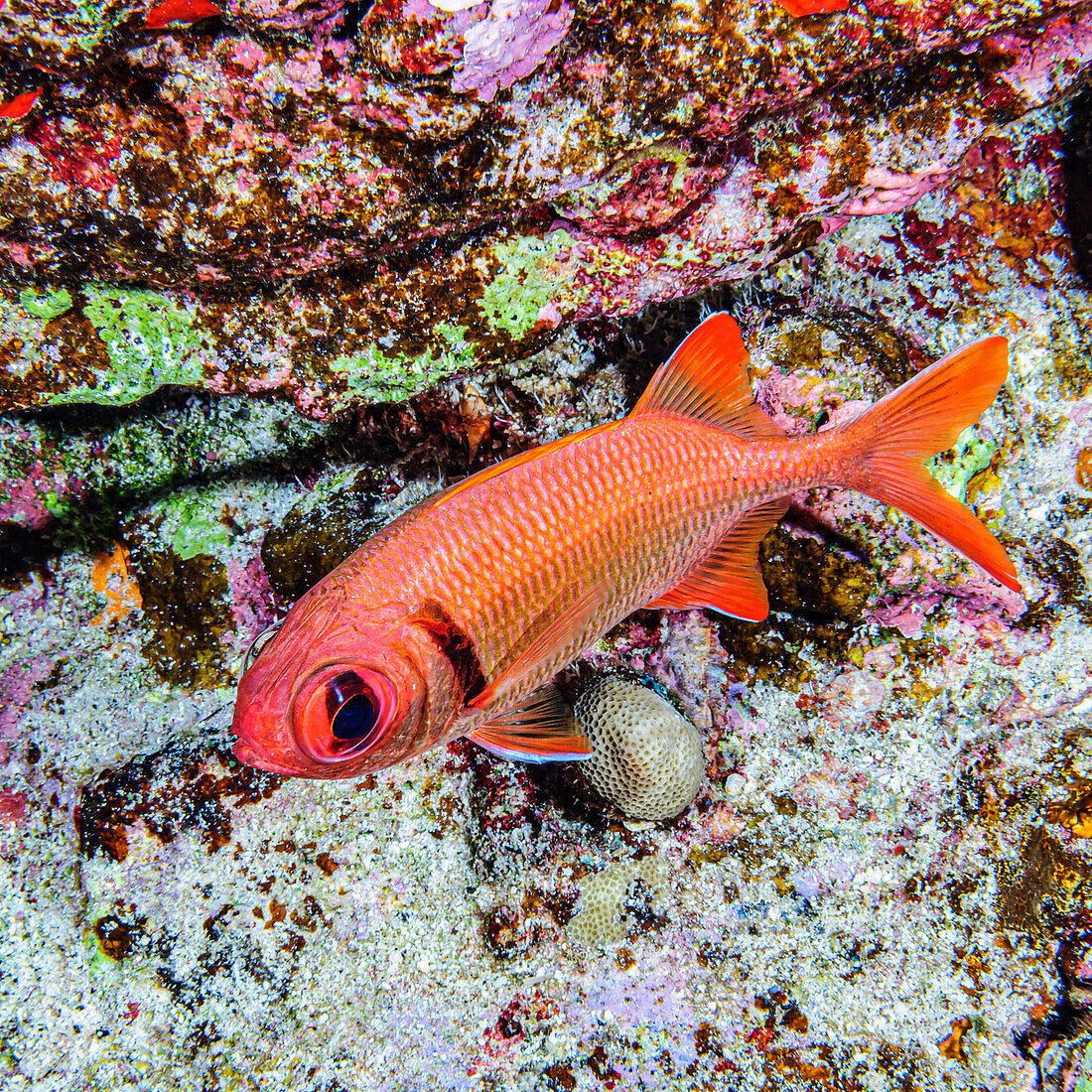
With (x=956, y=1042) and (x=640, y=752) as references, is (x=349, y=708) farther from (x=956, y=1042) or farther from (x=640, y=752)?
(x=956, y=1042)

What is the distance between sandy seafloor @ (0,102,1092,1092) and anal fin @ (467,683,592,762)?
678 millimetres

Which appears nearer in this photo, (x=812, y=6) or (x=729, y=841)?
(x=812, y=6)

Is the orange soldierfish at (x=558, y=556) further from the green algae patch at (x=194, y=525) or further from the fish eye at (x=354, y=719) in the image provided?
the green algae patch at (x=194, y=525)

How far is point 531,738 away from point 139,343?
2113 millimetres

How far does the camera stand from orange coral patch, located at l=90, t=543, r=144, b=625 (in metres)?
2.85

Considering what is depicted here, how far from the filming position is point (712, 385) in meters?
2.06

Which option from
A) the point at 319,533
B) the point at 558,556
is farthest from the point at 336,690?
the point at 319,533

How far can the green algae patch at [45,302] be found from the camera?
1856mm

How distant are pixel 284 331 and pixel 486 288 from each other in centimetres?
80

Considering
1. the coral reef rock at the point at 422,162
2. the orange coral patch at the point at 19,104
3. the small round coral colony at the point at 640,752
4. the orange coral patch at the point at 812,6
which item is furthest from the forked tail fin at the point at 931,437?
the orange coral patch at the point at 19,104

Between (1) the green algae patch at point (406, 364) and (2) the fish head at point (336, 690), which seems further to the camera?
(1) the green algae patch at point (406, 364)

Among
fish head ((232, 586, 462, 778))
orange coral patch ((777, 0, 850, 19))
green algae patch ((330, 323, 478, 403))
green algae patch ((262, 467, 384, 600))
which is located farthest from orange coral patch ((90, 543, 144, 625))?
orange coral patch ((777, 0, 850, 19))

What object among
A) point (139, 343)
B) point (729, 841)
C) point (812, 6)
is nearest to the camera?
point (812, 6)

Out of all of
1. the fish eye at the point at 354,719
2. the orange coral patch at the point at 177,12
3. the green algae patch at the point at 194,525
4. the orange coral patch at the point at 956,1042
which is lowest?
the orange coral patch at the point at 956,1042
